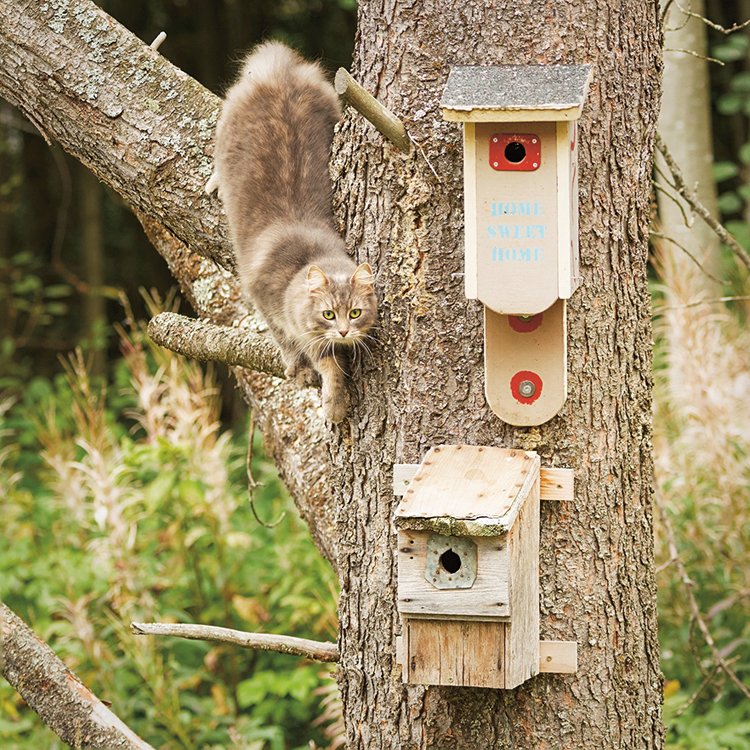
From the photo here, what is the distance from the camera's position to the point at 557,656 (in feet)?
6.63

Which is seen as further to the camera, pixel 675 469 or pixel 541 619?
pixel 675 469

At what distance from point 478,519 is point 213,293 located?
53.4 inches

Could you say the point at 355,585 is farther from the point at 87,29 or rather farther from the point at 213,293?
the point at 87,29

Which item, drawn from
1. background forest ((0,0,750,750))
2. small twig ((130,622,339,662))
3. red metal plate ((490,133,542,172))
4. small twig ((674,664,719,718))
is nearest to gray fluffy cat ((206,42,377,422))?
red metal plate ((490,133,542,172))

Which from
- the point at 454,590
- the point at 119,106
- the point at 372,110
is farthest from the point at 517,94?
the point at 119,106

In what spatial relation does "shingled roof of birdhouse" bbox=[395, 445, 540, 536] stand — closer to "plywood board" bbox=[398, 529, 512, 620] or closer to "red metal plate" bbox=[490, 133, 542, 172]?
"plywood board" bbox=[398, 529, 512, 620]

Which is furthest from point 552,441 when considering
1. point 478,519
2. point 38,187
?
point 38,187

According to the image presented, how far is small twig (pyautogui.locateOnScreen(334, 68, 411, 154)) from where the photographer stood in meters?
1.75

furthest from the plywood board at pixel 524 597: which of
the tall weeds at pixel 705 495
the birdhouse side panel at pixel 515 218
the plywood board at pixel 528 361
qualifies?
the tall weeds at pixel 705 495

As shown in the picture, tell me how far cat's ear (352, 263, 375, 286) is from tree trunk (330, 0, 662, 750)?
0.03 meters

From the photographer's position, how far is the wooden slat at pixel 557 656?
2.02 m

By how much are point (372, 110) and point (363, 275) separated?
317 mm

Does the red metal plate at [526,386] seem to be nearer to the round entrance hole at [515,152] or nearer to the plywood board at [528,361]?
the plywood board at [528,361]

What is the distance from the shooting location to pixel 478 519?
1.85 m
